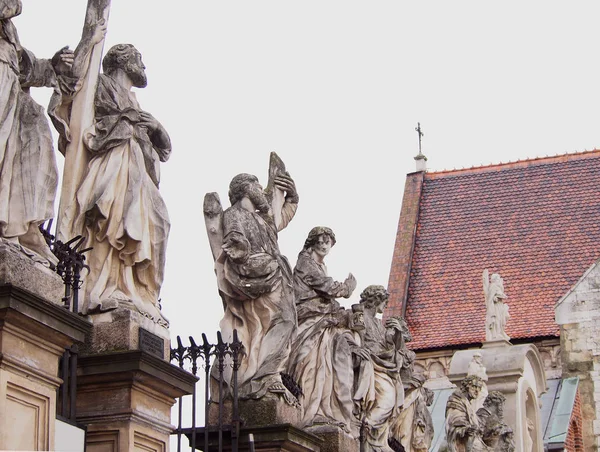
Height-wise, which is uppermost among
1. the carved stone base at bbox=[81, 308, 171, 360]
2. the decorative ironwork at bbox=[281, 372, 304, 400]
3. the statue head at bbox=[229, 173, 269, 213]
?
the statue head at bbox=[229, 173, 269, 213]

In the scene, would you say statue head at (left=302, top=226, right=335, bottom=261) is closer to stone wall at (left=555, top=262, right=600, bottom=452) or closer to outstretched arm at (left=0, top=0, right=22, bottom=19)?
outstretched arm at (left=0, top=0, right=22, bottom=19)

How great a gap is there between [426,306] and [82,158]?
22.5 m

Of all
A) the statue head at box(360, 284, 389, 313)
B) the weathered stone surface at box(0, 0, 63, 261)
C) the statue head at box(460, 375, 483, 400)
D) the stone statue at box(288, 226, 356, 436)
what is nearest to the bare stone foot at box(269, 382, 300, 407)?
the stone statue at box(288, 226, 356, 436)

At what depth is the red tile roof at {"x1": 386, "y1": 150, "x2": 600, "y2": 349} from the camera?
101 feet

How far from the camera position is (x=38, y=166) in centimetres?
855

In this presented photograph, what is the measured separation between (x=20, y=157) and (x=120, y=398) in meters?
1.74

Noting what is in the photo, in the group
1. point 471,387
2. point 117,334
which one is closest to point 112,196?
point 117,334

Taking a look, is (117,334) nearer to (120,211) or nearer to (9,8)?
(120,211)

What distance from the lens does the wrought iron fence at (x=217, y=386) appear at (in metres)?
10.4

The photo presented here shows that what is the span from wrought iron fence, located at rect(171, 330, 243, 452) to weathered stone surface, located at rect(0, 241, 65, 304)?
2.17 metres

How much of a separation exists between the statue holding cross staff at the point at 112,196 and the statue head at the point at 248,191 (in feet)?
5.71

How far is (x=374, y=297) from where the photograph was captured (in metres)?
14.3

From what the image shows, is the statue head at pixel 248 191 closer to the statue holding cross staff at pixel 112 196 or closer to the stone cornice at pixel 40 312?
the statue holding cross staff at pixel 112 196

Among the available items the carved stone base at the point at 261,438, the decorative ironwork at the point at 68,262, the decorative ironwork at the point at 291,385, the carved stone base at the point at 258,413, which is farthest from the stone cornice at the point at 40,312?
the decorative ironwork at the point at 291,385
